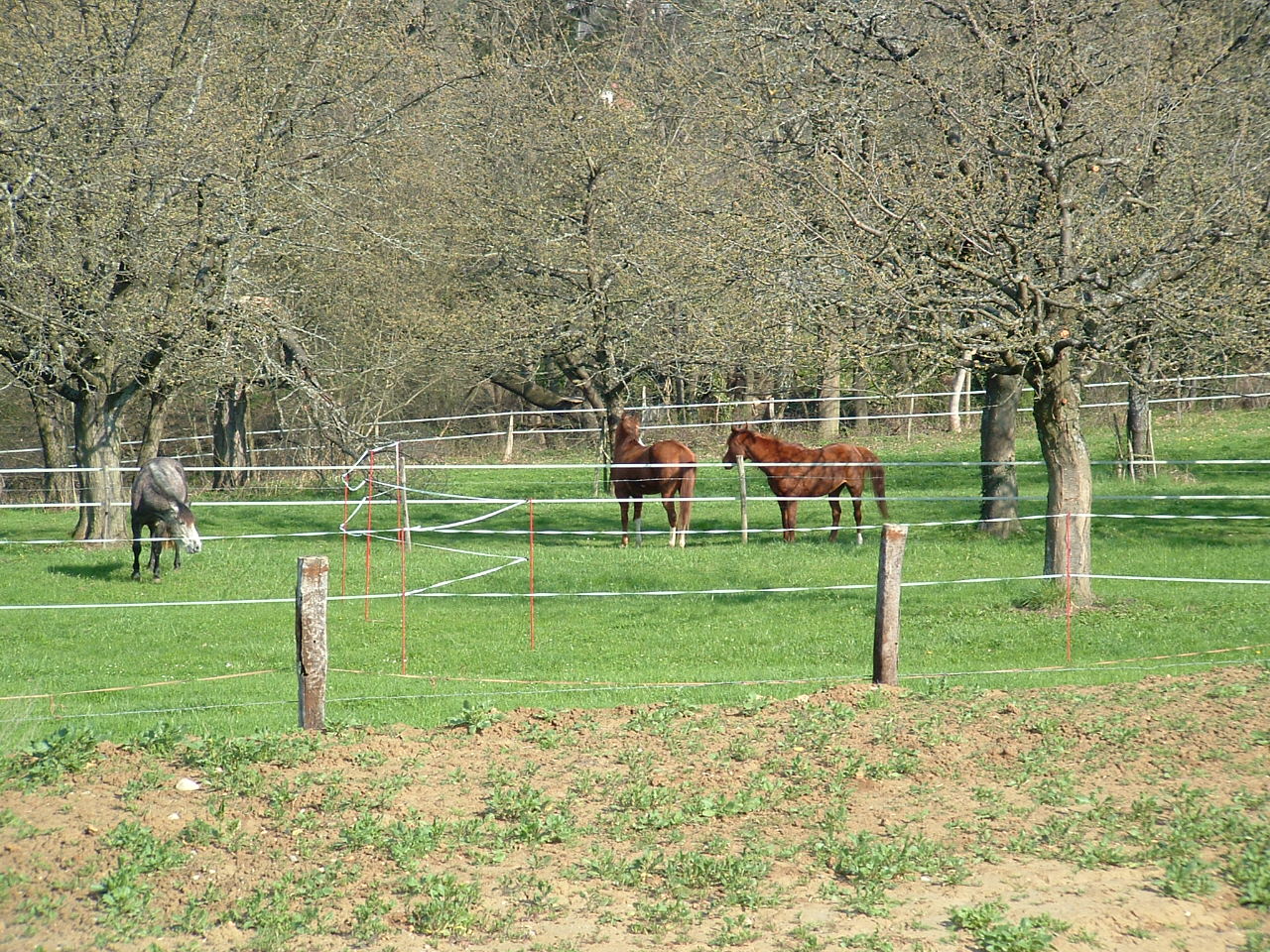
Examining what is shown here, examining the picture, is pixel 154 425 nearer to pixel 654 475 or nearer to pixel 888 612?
pixel 654 475

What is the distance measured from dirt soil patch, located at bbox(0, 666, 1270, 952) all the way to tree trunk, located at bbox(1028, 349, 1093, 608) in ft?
17.5

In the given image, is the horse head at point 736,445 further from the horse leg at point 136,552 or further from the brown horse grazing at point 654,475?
the horse leg at point 136,552

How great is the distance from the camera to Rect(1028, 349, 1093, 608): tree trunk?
12.3 metres

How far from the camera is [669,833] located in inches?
211

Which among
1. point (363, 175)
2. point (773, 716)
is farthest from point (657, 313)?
point (773, 716)

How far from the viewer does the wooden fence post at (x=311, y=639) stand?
6.75m

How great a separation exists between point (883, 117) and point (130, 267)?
32.1ft

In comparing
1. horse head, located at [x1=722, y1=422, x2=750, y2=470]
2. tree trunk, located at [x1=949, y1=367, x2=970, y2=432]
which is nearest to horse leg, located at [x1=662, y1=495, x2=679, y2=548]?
horse head, located at [x1=722, y1=422, x2=750, y2=470]

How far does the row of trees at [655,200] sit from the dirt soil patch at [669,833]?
17.9 ft

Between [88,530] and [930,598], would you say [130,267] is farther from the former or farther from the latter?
[930,598]

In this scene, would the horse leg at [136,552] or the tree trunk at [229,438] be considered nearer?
the horse leg at [136,552]

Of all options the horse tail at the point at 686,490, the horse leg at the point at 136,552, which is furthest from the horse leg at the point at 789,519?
the horse leg at the point at 136,552

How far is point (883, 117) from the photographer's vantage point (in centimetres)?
1367

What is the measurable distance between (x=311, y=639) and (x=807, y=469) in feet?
40.6
